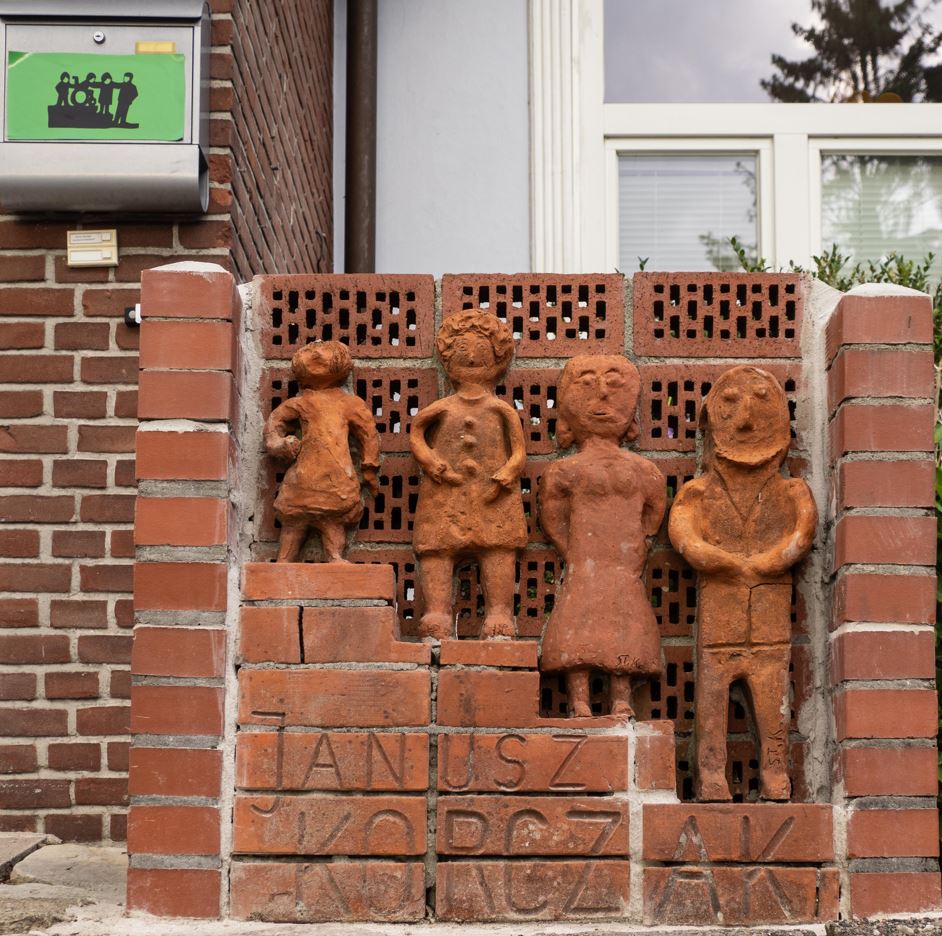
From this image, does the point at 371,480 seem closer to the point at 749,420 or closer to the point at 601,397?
the point at 601,397

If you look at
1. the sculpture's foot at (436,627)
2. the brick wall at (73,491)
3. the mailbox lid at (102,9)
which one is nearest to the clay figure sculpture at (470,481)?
the sculpture's foot at (436,627)

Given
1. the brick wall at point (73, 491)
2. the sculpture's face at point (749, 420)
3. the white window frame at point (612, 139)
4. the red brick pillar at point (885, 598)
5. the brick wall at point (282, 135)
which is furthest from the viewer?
the white window frame at point (612, 139)

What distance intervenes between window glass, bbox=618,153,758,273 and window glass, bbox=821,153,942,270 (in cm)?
38

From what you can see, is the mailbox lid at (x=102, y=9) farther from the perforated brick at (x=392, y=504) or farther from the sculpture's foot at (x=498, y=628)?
the sculpture's foot at (x=498, y=628)

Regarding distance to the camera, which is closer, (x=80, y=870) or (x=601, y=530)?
(x=601, y=530)

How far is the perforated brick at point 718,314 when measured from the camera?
4129 mm

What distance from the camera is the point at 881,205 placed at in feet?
25.1

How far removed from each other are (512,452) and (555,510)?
176 mm

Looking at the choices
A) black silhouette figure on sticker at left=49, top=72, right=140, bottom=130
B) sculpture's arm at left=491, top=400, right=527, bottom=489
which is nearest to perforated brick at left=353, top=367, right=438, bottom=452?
sculpture's arm at left=491, top=400, right=527, bottom=489

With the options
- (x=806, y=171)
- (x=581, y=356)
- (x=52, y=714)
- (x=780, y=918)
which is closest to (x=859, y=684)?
(x=780, y=918)

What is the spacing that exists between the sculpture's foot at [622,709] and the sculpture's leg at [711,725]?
17 cm

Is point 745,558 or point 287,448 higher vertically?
point 287,448

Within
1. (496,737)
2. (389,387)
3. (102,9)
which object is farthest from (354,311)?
(102,9)

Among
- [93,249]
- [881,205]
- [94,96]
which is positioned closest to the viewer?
[94,96]
